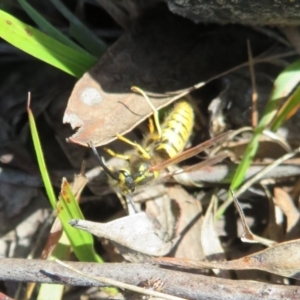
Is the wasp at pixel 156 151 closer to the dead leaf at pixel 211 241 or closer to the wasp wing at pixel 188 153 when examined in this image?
the wasp wing at pixel 188 153

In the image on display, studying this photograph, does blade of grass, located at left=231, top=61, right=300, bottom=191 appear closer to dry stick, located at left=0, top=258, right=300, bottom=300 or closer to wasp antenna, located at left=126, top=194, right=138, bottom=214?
wasp antenna, located at left=126, top=194, right=138, bottom=214

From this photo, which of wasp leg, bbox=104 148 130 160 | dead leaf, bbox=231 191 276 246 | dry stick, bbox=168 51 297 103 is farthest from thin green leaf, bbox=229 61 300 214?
wasp leg, bbox=104 148 130 160

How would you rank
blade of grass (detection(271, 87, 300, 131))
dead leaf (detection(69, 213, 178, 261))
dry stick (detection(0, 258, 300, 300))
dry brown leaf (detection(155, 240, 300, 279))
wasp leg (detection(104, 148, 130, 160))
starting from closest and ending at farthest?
dry stick (detection(0, 258, 300, 300)), dry brown leaf (detection(155, 240, 300, 279)), dead leaf (detection(69, 213, 178, 261)), blade of grass (detection(271, 87, 300, 131)), wasp leg (detection(104, 148, 130, 160))

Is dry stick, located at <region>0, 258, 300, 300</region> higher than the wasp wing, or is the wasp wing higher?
the wasp wing

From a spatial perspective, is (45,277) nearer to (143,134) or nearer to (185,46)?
(143,134)

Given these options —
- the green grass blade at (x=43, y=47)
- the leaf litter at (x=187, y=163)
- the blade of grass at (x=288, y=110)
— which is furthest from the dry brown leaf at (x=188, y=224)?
the green grass blade at (x=43, y=47)

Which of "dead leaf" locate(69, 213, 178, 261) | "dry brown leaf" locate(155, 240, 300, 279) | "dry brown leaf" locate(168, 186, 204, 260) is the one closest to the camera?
"dry brown leaf" locate(155, 240, 300, 279)

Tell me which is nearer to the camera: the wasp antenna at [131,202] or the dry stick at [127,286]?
the dry stick at [127,286]

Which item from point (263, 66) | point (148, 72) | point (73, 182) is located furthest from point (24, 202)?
point (263, 66)

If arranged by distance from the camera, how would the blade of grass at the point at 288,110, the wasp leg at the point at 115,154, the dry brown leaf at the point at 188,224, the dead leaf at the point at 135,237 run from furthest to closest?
the wasp leg at the point at 115,154 → the dry brown leaf at the point at 188,224 → the blade of grass at the point at 288,110 → the dead leaf at the point at 135,237
